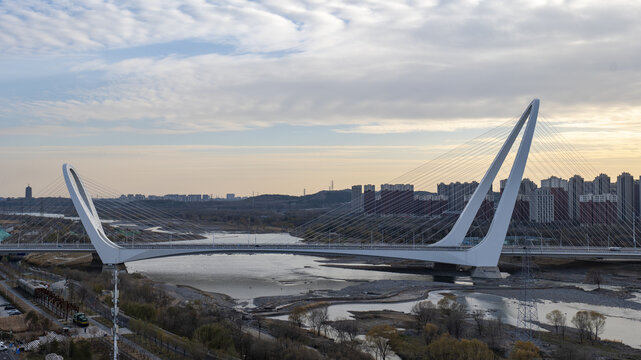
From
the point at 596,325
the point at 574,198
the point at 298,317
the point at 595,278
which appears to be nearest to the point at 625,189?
the point at 574,198

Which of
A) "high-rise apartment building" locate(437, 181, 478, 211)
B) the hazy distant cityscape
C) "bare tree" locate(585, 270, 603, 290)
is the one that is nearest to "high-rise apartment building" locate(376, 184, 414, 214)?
the hazy distant cityscape

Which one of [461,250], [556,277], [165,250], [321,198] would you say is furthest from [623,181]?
[321,198]

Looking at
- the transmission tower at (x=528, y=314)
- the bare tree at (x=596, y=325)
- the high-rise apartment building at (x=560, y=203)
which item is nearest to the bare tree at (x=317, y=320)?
the transmission tower at (x=528, y=314)

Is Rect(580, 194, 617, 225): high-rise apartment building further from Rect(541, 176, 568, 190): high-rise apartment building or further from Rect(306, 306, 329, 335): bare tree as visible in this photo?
Rect(306, 306, 329, 335): bare tree

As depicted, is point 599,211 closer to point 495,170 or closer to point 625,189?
point 625,189

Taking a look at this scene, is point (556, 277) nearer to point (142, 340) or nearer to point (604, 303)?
point (604, 303)

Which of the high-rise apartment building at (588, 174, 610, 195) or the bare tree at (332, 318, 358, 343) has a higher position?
the high-rise apartment building at (588, 174, 610, 195)

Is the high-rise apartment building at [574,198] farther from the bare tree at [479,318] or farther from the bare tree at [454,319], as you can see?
the bare tree at [454,319]
